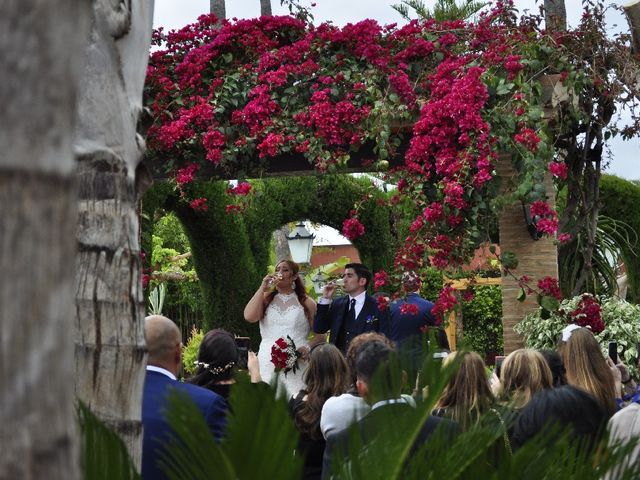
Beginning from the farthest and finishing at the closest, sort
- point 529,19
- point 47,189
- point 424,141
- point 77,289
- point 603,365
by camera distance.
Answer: point 529,19
point 424,141
point 603,365
point 77,289
point 47,189

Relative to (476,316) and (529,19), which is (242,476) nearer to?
(529,19)

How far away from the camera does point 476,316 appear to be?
20.2m

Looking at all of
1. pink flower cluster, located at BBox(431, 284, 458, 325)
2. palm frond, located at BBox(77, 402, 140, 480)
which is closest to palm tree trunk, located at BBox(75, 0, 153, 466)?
palm frond, located at BBox(77, 402, 140, 480)

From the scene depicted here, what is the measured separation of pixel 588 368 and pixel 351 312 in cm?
299

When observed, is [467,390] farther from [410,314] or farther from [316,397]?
[410,314]

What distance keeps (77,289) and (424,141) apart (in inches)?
188

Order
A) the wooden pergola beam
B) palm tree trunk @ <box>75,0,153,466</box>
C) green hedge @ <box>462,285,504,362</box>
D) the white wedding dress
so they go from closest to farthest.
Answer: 1. palm tree trunk @ <box>75,0,153,466</box>
2. the white wedding dress
3. the wooden pergola beam
4. green hedge @ <box>462,285,504,362</box>

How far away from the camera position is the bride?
7.25 m

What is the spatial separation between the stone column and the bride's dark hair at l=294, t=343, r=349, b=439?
3359 mm

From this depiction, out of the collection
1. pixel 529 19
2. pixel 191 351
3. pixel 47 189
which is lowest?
pixel 191 351

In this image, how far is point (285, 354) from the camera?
6.93 m

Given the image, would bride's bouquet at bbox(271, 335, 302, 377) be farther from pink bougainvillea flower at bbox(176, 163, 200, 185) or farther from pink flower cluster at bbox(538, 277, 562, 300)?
pink flower cluster at bbox(538, 277, 562, 300)

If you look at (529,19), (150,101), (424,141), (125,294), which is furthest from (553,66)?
(125,294)

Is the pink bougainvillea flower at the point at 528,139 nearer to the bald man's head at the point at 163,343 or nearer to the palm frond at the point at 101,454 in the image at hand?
the bald man's head at the point at 163,343
